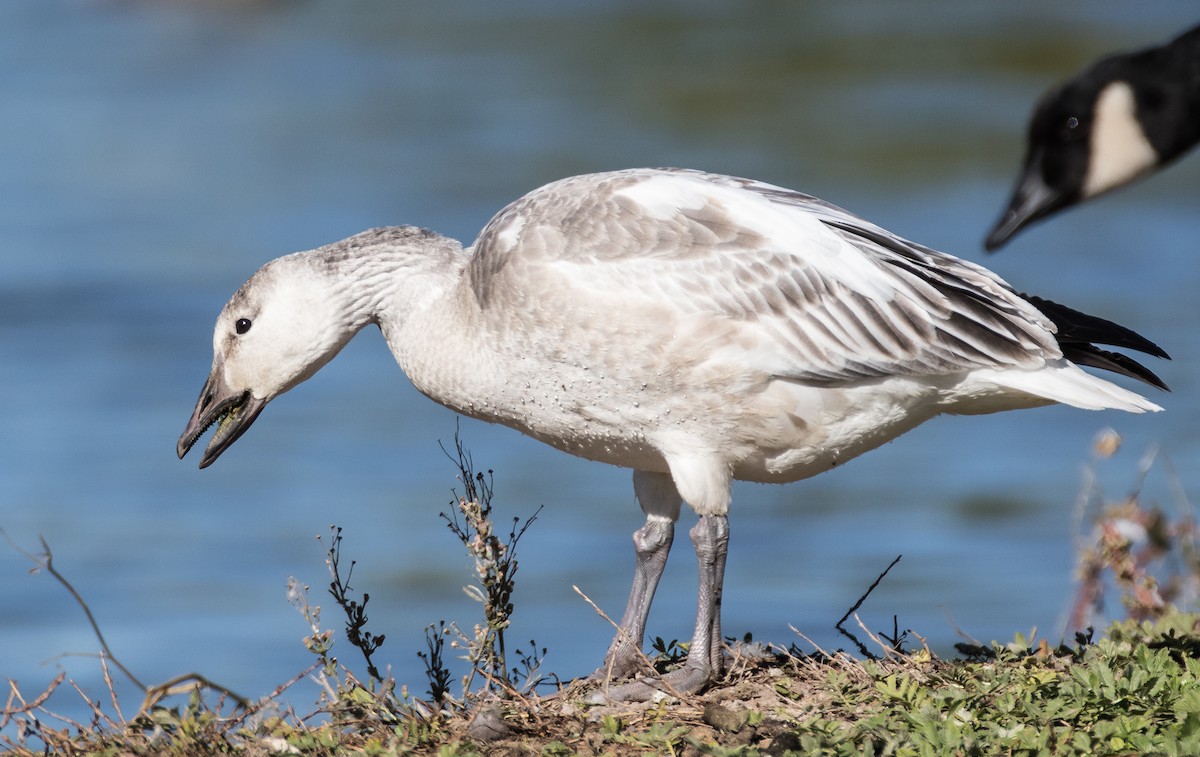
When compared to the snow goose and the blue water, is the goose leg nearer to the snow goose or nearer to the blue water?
the snow goose

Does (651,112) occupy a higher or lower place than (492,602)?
higher

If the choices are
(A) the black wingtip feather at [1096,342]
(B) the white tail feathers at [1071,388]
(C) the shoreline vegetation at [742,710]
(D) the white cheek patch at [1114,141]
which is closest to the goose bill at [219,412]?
(C) the shoreline vegetation at [742,710]

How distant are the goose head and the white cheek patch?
495 centimetres

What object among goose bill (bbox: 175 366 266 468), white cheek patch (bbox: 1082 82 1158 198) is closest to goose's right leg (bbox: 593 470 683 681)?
goose bill (bbox: 175 366 266 468)

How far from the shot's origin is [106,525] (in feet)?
35.9

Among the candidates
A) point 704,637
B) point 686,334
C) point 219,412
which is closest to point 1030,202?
point 686,334

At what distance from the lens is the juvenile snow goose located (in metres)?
9.02

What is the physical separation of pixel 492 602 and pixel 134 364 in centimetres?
859

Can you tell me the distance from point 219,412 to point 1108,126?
5465 mm

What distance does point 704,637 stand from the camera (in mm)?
5445

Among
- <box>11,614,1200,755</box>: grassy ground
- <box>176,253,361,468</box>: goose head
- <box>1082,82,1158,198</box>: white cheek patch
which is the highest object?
<box>1082,82,1158,198</box>: white cheek patch

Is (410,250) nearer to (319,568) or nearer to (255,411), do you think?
(255,411)

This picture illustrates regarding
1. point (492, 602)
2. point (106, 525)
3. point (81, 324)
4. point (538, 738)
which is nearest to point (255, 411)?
point (492, 602)

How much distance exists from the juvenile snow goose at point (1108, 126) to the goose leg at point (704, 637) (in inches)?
159
